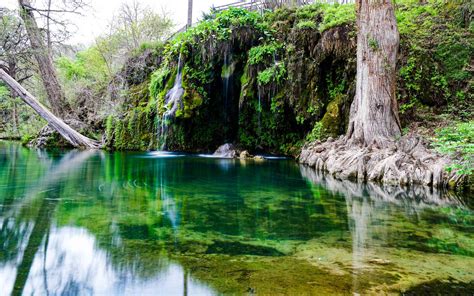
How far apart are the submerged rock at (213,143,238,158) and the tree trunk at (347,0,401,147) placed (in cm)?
593

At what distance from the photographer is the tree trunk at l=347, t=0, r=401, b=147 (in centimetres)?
930

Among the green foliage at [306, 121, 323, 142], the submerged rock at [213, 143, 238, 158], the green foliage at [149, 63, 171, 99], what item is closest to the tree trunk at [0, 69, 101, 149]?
the green foliage at [149, 63, 171, 99]

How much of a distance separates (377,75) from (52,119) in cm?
1593

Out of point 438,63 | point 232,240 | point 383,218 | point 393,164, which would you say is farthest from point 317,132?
point 232,240

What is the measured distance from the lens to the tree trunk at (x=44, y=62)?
18.8 metres

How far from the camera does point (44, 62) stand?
66.0ft

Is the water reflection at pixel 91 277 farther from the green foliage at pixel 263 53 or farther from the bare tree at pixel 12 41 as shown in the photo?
the bare tree at pixel 12 41

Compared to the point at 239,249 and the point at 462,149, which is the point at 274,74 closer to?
the point at 462,149

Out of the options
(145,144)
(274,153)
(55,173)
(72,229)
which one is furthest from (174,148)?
(72,229)

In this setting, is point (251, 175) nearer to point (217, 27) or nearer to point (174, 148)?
point (217, 27)

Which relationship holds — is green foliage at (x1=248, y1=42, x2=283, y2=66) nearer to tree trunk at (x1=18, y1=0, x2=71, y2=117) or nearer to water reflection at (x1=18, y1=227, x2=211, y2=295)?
water reflection at (x1=18, y1=227, x2=211, y2=295)

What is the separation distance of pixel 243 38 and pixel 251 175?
744 centimetres

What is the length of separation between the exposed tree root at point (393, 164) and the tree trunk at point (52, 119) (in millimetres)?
13482

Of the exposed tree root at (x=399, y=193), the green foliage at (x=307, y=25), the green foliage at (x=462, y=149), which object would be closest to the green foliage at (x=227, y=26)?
the green foliage at (x=307, y=25)
